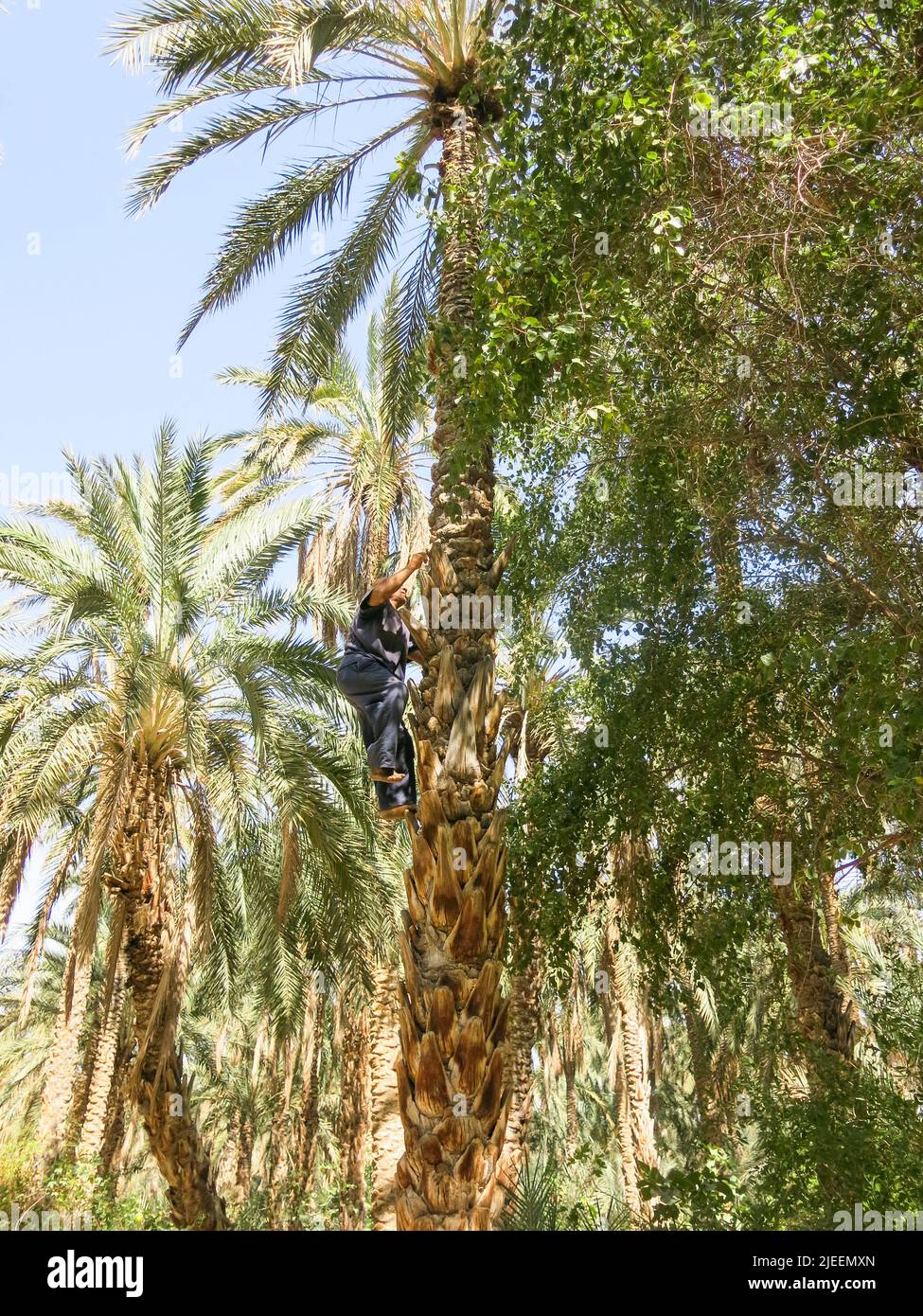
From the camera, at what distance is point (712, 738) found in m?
7.12

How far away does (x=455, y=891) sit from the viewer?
5.88 metres

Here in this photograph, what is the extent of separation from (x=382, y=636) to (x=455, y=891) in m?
1.65

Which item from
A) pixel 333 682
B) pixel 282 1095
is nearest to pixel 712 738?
pixel 333 682

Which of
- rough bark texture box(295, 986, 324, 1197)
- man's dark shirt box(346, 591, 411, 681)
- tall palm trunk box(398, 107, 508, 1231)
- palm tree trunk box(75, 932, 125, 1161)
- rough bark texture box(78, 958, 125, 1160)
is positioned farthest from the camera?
rough bark texture box(295, 986, 324, 1197)

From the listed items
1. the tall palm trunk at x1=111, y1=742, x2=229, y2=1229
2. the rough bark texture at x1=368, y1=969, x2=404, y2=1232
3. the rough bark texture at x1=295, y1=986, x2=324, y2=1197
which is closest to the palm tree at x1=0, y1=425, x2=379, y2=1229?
the tall palm trunk at x1=111, y1=742, x2=229, y2=1229

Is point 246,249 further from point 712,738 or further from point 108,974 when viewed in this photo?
point 108,974

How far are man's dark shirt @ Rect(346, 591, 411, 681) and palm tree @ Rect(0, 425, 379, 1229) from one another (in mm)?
3282

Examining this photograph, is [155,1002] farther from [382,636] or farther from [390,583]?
[390,583]

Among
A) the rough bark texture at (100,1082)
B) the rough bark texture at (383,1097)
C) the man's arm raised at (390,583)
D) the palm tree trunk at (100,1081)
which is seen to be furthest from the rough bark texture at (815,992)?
the rough bark texture at (100,1082)

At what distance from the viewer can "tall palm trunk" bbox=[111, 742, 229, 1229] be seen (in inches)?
404

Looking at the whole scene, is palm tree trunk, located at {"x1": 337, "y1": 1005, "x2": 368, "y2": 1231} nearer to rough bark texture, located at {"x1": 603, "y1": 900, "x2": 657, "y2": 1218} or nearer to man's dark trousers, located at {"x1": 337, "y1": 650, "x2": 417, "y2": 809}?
rough bark texture, located at {"x1": 603, "y1": 900, "x2": 657, "y2": 1218}

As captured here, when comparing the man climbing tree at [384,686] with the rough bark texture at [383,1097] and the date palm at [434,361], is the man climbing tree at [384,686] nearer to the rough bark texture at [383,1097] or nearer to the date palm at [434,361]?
the date palm at [434,361]

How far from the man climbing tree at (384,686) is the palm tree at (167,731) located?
3280 mm

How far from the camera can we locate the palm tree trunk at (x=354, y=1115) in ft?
51.9
